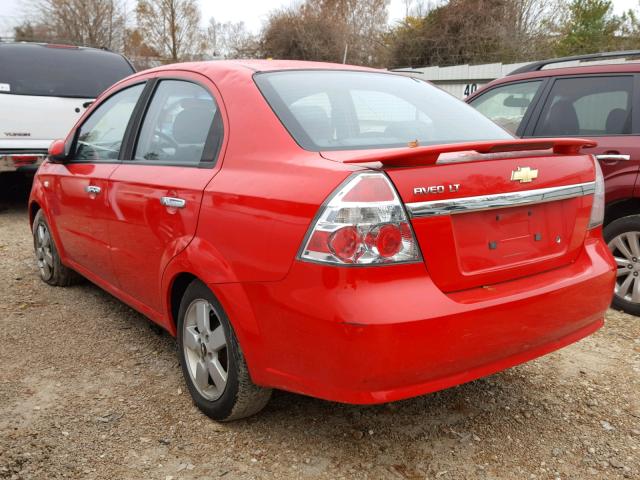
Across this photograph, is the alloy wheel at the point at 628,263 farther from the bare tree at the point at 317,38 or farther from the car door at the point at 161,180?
the bare tree at the point at 317,38

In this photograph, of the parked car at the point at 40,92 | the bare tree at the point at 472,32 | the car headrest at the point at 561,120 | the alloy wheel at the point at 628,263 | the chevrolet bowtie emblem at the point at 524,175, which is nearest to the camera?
the chevrolet bowtie emblem at the point at 524,175

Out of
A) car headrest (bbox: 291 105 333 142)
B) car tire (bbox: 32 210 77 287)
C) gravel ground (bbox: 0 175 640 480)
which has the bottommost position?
gravel ground (bbox: 0 175 640 480)

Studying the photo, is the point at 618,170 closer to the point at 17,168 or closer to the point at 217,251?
the point at 217,251

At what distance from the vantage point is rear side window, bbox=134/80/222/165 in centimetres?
284

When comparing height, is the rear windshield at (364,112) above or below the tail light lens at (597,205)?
above

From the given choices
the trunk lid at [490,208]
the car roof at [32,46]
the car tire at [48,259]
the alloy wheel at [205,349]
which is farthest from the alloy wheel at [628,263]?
the car roof at [32,46]

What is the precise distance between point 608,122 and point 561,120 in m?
0.35

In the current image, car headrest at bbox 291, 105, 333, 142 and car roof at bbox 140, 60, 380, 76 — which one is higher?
car roof at bbox 140, 60, 380, 76

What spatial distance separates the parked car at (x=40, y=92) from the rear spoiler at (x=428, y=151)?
567 centimetres

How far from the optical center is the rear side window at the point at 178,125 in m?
2.84

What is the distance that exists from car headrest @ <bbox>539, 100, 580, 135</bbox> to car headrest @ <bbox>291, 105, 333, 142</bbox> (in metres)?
2.65

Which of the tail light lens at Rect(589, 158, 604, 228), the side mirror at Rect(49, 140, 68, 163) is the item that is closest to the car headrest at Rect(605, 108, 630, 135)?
the tail light lens at Rect(589, 158, 604, 228)

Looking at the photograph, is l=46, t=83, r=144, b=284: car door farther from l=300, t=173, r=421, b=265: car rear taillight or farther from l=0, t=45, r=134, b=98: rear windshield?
l=0, t=45, r=134, b=98: rear windshield

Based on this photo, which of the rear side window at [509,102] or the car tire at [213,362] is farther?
the rear side window at [509,102]
